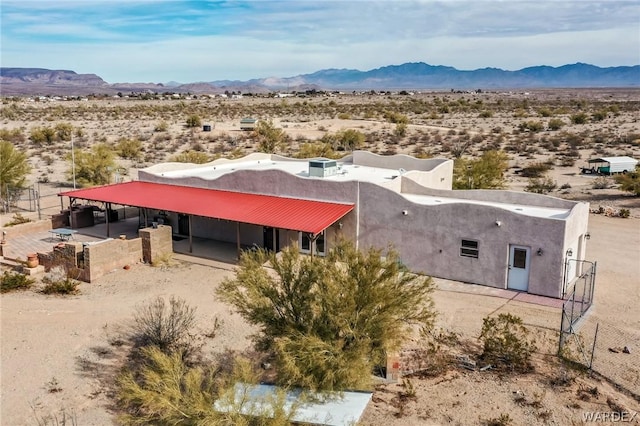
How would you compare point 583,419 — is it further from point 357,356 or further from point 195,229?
point 195,229

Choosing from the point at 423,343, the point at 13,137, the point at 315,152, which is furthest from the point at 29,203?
the point at 13,137

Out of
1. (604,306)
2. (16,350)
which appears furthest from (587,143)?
(16,350)

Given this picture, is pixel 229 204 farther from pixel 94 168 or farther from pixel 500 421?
pixel 94 168

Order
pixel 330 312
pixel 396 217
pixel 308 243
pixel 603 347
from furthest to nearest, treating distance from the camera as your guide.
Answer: pixel 308 243
pixel 396 217
pixel 603 347
pixel 330 312

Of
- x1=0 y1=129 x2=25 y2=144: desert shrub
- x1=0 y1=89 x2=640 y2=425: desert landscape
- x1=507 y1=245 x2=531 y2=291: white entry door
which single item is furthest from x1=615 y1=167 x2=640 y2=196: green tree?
x1=0 y1=129 x2=25 y2=144: desert shrub

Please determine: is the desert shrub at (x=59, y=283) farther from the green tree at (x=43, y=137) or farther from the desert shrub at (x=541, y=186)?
the green tree at (x=43, y=137)

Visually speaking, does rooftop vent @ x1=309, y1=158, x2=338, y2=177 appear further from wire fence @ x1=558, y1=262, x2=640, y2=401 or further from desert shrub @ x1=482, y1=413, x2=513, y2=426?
desert shrub @ x1=482, y1=413, x2=513, y2=426
